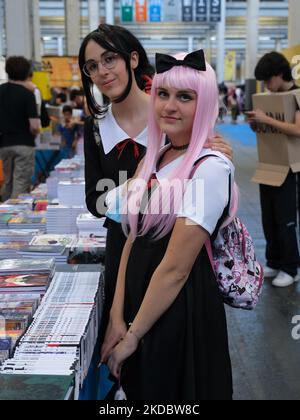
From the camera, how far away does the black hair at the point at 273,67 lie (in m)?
3.72

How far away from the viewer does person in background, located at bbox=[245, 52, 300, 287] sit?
3732 millimetres

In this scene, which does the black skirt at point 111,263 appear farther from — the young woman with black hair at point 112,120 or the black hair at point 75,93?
the black hair at point 75,93

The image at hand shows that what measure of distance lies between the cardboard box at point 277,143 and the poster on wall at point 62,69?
8011 millimetres

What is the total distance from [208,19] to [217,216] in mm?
17167

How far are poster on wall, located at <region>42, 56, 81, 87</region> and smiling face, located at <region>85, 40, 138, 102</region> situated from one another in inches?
387

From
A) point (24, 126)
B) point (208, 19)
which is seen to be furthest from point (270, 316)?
point (208, 19)

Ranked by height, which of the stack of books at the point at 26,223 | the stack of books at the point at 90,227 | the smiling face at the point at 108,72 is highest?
the smiling face at the point at 108,72

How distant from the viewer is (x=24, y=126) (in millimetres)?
5680

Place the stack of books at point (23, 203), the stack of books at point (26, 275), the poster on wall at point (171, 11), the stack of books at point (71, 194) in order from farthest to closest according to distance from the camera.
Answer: the poster on wall at point (171, 11) → the stack of books at point (23, 203) → the stack of books at point (71, 194) → the stack of books at point (26, 275)

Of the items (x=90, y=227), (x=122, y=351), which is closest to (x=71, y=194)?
(x=90, y=227)

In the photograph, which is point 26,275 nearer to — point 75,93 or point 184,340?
point 184,340

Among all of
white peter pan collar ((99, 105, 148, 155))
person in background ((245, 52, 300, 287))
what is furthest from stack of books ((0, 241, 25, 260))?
person in background ((245, 52, 300, 287))

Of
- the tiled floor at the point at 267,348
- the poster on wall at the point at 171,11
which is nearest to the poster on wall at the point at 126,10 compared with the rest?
the poster on wall at the point at 171,11

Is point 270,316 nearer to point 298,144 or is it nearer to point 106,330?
point 298,144
